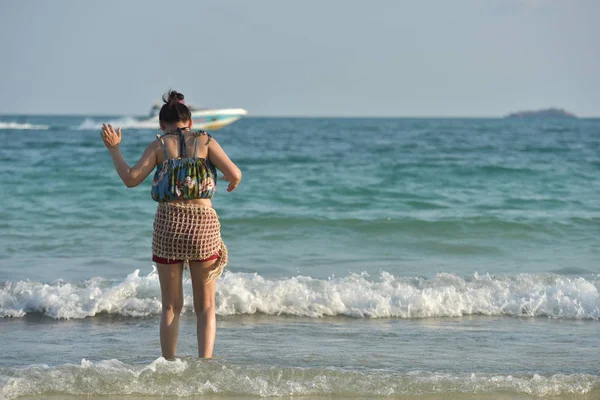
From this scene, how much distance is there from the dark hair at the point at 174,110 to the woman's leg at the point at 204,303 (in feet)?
2.66

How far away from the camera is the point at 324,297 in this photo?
720 cm

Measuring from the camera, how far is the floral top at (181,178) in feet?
15.0

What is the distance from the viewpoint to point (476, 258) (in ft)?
32.0

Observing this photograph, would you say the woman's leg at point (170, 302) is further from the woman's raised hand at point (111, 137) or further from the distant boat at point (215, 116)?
the distant boat at point (215, 116)

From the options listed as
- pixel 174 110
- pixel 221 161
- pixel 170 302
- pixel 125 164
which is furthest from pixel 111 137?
pixel 170 302

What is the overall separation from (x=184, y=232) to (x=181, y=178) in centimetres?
30

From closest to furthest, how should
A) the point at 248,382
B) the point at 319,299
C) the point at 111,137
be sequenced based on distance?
1. the point at 111,137
2. the point at 248,382
3. the point at 319,299

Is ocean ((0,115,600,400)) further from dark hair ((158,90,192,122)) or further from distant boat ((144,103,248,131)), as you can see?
distant boat ((144,103,248,131))

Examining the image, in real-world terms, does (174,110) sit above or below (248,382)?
above

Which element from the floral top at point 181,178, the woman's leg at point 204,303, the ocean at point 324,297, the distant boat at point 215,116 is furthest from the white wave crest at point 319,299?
the distant boat at point 215,116

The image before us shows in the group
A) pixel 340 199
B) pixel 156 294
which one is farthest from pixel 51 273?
pixel 340 199

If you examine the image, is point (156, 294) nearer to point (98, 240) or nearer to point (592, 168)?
point (98, 240)

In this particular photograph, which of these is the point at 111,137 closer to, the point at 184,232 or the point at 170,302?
the point at 184,232

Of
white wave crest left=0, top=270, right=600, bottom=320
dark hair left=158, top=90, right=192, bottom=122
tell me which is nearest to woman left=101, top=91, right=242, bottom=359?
dark hair left=158, top=90, right=192, bottom=122
